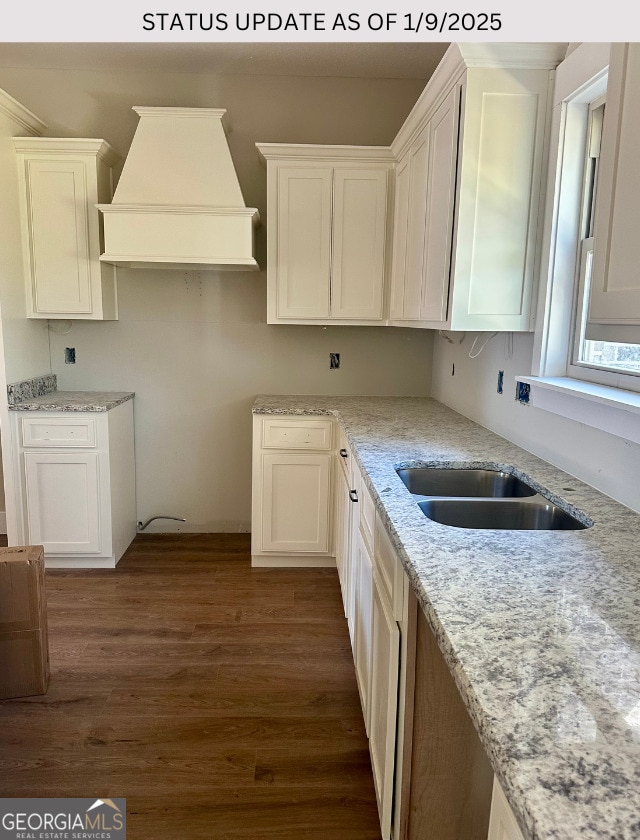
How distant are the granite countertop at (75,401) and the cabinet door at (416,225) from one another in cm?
176

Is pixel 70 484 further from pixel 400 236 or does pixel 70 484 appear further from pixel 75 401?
pixel 400 236

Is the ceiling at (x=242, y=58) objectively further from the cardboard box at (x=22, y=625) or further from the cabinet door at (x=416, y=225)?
the cardboard box at (x=22, y=625)

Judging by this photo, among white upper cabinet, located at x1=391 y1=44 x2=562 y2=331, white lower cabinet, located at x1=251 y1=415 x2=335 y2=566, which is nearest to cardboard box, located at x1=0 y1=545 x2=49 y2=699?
white lower cabinet, located at x1=251 y1=415 x2=335 y2=566

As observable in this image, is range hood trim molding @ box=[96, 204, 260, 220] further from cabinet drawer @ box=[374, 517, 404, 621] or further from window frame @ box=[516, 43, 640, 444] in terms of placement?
cabinet drawer @ box=[374, 517, 404, 621]

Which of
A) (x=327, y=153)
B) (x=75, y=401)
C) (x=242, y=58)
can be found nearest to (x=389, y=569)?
(x=75, y=401)

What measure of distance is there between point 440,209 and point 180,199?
5.06 feet

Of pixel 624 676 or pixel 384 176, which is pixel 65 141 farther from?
pixel 624 676

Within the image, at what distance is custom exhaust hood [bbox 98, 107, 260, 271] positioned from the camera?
306 cm

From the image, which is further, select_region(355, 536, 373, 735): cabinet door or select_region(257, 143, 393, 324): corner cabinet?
select_region(257, 143, 393, 324): corner cabinet

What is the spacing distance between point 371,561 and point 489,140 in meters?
1.54

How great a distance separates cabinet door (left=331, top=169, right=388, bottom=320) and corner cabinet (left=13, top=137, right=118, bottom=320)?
1.39 meters

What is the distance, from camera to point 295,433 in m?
3.17

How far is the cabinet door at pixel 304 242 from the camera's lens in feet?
10.5

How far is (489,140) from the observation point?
2.03 m
